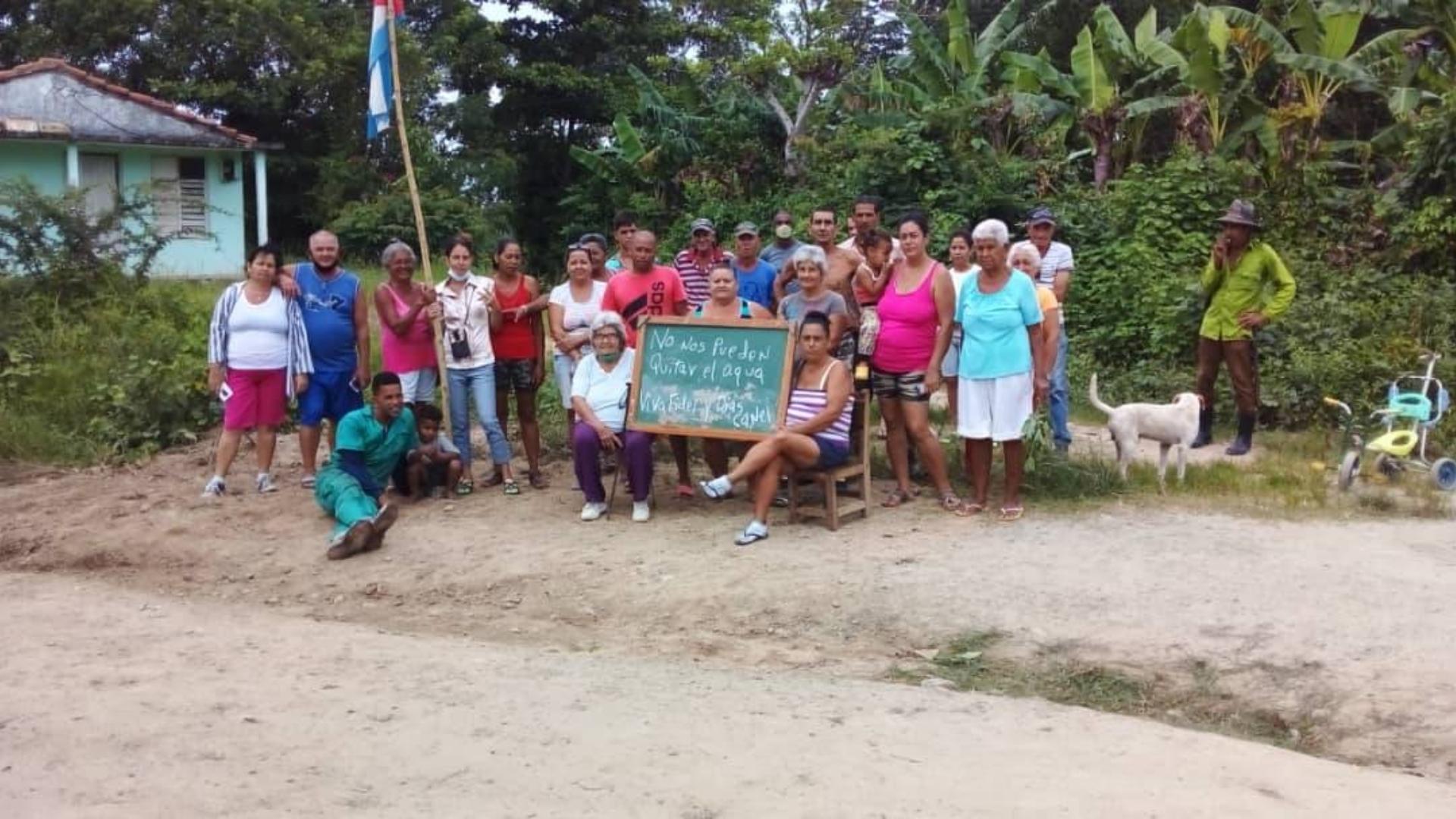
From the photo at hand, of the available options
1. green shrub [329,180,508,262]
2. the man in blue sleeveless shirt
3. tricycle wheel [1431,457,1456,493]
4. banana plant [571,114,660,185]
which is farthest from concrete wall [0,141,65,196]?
tricycle wheel [1431,457,1456,493]

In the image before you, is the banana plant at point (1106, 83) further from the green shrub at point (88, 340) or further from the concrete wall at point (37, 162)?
the concrete wall at point (37, 162)

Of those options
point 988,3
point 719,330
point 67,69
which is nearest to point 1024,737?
point 719,330

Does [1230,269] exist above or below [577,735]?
above

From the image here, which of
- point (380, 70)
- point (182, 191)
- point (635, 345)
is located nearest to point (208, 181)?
point (182, 191)

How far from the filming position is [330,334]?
8219mm

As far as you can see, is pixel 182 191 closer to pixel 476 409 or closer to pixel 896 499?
pixel 476 409

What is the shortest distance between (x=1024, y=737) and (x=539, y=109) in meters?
23.4

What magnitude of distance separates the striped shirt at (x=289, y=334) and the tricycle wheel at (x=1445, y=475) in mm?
7414

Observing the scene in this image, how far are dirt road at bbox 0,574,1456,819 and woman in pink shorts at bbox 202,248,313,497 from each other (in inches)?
110

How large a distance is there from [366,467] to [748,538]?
2.52m

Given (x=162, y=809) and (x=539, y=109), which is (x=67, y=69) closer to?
(x=539, y=109)

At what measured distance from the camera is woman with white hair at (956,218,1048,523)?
727cm

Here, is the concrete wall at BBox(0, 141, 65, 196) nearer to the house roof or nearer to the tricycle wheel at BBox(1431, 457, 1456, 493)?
the house roof

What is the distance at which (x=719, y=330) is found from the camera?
7617mm
